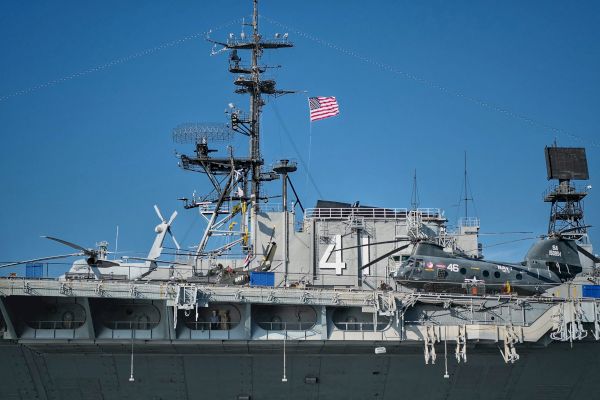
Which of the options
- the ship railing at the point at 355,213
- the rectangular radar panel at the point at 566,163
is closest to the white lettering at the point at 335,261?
the ship railing at the point at 355,213

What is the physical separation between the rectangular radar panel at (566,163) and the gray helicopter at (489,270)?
747 cm

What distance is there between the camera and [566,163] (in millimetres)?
34625

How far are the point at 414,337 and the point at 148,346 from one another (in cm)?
759

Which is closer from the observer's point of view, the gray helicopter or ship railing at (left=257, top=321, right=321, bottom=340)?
ship railing at (left=257, top=321, right=321, bottom=340)

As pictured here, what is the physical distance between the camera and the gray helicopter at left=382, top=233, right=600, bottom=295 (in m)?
25.5

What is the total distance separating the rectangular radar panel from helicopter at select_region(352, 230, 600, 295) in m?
7.59

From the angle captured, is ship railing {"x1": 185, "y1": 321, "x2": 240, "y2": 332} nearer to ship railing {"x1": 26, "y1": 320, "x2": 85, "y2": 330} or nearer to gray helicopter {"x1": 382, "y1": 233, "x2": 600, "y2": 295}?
ship railing {"x1": 26, "y1": 320, "x2": 85, "y2": 330}

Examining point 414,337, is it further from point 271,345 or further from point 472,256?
point 472,256

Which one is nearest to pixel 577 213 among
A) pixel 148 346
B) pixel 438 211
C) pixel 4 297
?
pixel 438 211

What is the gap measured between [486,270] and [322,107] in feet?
32.0

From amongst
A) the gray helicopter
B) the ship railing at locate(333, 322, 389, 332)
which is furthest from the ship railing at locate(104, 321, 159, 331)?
the gray helicopter

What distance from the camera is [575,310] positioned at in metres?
23.0

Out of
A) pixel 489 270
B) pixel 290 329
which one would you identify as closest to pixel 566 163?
pixel 489 270

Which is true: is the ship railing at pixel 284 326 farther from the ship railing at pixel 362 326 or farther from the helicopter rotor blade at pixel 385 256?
the helicopter rotor blade at pixel 385 256
